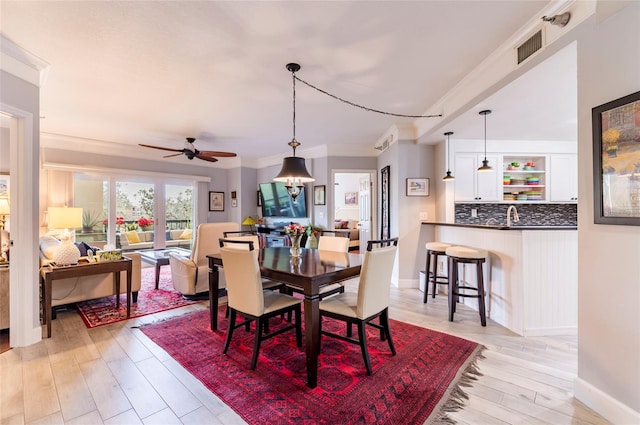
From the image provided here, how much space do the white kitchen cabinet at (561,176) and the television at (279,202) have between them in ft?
15.0

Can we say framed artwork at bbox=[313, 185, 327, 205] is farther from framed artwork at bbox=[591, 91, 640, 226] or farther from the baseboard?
the baseboard

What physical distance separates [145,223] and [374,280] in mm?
6124

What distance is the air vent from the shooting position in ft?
6.94

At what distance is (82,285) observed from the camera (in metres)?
3.38

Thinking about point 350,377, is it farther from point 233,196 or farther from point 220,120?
→ point 233,196

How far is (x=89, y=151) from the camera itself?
5.62 m

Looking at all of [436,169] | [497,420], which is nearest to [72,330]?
[497,420]

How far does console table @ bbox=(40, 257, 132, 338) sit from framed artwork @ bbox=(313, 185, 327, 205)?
11.7ft

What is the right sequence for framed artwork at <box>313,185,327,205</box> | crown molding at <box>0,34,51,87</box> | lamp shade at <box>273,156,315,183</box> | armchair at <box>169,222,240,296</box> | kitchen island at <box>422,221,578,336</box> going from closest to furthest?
crown molding at <box>0,34,51,87</box> → kitchen island at <box>422,221,578,336</box> → lamp shade at <box>273,156,315,183</box> → armchair at <box>169,222,240,296</box> → framed artwork at <box>313,185,327,205</box>

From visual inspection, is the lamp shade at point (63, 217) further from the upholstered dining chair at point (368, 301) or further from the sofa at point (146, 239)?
the upholstered dining chair at point (368, 301)

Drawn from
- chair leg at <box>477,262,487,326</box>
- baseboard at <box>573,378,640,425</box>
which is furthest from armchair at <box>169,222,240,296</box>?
baseboard at <box>573,378,640,425</box>

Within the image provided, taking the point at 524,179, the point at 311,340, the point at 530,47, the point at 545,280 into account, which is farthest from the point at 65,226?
the point at 524,179

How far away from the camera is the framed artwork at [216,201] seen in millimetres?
7406

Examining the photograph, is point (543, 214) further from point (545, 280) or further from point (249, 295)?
point (249, 295)
